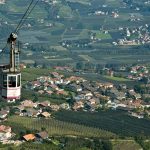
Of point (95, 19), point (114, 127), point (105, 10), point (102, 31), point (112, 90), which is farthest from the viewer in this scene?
point (105, 10)

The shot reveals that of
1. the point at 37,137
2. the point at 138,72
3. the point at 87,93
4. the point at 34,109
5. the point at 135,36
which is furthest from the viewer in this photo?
the point at 135,36

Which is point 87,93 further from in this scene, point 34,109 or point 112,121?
point 112,121

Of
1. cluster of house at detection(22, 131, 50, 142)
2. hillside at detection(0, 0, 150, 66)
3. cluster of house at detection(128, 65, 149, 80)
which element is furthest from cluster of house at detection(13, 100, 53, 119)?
hillside at detection(0, 0, 150, 66)

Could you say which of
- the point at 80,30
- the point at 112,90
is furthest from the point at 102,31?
the point at 112,90

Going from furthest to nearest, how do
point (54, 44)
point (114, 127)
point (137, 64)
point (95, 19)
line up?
point (95, 19), point (54, 44), point (137, 64), point (114, 127)

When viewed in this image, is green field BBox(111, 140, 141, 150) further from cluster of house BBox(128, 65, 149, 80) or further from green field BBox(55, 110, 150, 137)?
cluster of house BBox(128, 65, 149, 80)

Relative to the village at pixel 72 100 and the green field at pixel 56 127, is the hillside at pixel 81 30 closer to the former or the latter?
the village at pixel 72 100

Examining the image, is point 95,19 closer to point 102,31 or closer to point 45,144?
point 102,31

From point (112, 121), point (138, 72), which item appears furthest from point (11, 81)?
point (138, 72)
